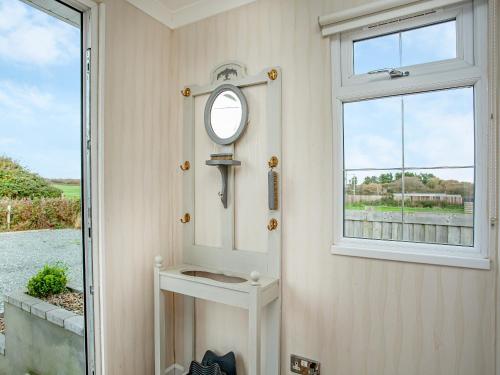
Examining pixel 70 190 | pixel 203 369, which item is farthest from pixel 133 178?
pixel 203 369

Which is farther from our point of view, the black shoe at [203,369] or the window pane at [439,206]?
the black shoe at [203,369]

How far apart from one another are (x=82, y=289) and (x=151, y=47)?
4.84 ft

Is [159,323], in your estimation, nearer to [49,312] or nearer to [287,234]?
[49,312]

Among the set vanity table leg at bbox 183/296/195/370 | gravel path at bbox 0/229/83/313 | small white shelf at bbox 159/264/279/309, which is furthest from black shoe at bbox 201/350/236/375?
gravel path at bbox 0/229/83/313

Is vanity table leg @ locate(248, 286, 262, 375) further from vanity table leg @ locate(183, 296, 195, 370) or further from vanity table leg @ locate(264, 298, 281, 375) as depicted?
vanity table leg @ locate(183, 296, 195, 370)

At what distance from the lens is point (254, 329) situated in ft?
4.73

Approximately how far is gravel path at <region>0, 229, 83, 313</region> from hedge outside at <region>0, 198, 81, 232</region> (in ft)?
0.10

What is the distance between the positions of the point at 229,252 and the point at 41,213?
985mm

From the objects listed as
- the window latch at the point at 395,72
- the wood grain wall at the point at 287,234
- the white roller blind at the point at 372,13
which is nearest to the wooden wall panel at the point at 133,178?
the wood grain wall at the point at 287,234

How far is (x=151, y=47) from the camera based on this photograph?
1.87 metres

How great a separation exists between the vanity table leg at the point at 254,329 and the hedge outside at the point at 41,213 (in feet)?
3.26

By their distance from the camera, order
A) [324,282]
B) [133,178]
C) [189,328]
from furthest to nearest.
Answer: [189,328] < [133,178] < [324,282]

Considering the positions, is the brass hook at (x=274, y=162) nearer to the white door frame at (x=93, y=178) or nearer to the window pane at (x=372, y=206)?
the window pane at (x=372, y=206)

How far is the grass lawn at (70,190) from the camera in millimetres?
1499
